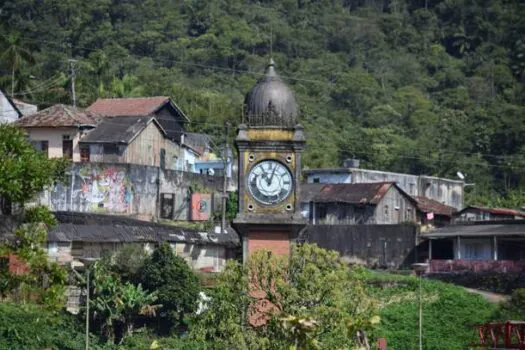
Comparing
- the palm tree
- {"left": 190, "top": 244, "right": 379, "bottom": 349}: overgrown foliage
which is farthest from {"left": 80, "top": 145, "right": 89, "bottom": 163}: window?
{"left": 190, "top": 244, "right": 379, "bottom": 349}: overgrown foliage

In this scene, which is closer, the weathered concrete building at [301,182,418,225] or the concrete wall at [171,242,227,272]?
the concrete wall at [171,242,227,272]

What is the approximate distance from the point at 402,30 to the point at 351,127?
104 ft

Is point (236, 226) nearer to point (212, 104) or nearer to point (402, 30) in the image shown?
point (212, 104)

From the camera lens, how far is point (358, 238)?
213 ft

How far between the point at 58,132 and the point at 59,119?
651mm

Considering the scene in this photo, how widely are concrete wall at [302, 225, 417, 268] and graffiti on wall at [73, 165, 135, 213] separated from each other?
877 centimetres

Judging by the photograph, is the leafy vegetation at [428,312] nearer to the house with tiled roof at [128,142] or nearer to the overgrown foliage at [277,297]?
the overgrown foliage at [277,297]

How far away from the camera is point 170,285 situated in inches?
1912

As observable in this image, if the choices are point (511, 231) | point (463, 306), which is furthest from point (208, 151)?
point (463, 306)

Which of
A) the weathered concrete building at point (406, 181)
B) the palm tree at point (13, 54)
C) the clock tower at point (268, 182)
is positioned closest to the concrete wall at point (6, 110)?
the palm tree at point (13, 54)

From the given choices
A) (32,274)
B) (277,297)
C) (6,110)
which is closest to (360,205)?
(6,110)

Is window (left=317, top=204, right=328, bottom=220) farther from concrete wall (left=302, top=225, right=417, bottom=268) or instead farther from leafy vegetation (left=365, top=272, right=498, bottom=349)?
leafy vegetation (left=365, top=272, right=498, bottom=349)

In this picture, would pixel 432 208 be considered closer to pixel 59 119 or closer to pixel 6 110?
pixel 59 119

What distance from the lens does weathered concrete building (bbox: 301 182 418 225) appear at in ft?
233
